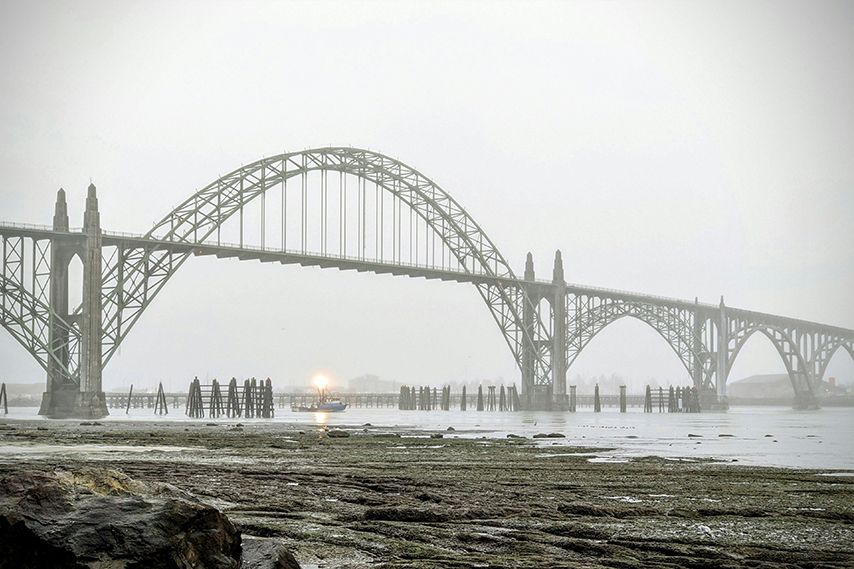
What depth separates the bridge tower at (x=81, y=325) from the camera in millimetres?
40188

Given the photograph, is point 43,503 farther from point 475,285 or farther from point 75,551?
point 475,285

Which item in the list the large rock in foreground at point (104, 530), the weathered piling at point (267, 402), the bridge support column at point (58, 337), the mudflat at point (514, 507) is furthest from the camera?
the weathered piling at point (267, 402)

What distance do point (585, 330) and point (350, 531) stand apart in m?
68.3

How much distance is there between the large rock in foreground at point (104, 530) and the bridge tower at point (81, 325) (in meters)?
38.4

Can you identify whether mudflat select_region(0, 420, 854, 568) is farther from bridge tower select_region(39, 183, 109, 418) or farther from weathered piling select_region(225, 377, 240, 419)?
weathered piling select_region(225, 377, 240, 419)

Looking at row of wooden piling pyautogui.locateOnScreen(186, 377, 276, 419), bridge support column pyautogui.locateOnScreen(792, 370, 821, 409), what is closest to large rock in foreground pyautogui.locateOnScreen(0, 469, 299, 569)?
row of wooden piling pyautogui.locateOnScreen(186, 377, 276, 419)

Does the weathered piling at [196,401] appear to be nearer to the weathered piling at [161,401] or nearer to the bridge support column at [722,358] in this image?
the weathered piling at [161,401]

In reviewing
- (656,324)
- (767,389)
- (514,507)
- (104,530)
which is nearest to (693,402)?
(656,324)

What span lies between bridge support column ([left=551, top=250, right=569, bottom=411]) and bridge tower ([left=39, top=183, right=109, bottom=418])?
38778 mm

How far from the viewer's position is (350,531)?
20.3ft

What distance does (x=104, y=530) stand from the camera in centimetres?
404

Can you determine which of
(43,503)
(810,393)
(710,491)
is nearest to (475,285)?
(810,393)

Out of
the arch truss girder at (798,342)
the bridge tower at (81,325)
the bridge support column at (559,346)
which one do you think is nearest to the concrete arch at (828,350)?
the arch truss girder at (798,342)

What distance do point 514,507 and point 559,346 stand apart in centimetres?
6335
